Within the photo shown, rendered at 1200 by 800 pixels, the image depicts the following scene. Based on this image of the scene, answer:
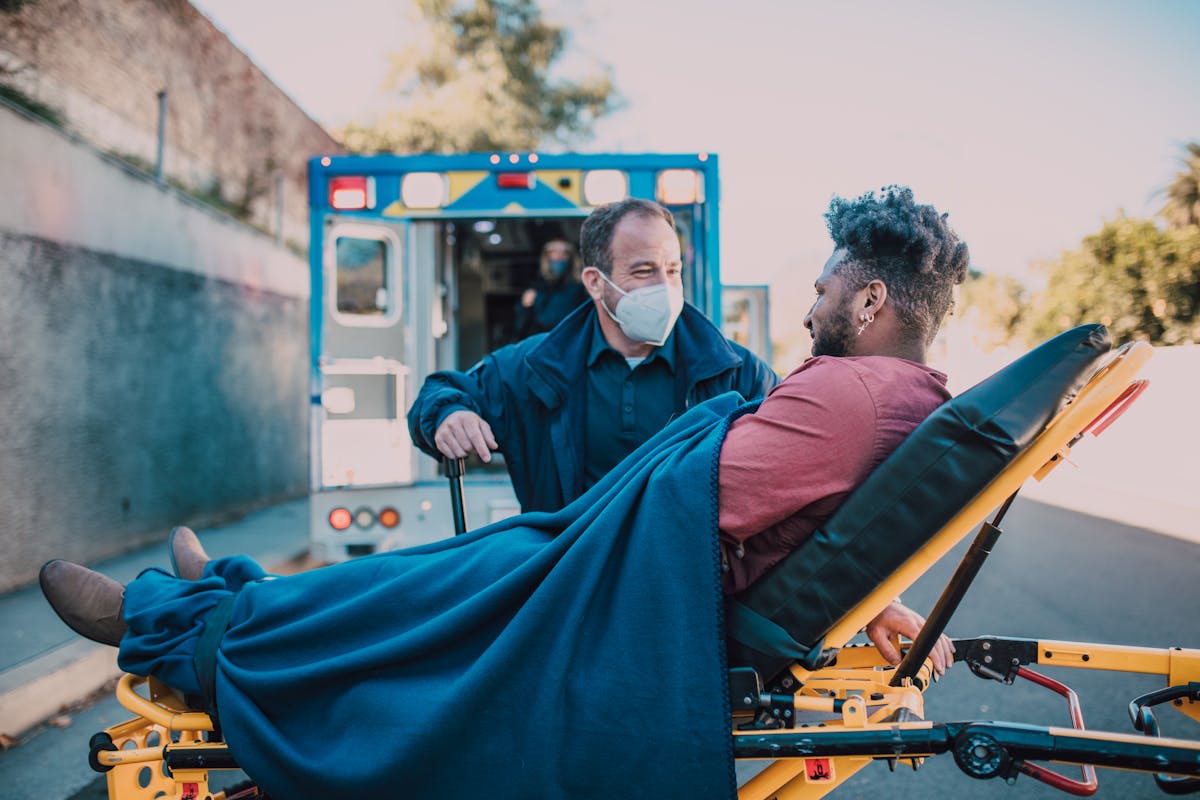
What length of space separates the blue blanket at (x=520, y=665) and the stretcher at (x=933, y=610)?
16 cm

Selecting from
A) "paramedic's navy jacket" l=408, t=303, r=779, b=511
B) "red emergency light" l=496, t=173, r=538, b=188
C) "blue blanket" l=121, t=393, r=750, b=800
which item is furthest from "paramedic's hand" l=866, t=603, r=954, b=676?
"red emergency light" l=496, t=173, r=538, b=188

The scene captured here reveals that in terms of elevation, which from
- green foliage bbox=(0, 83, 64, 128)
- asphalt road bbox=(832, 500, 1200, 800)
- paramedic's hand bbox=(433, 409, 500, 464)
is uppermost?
green foliage bbox=(0, 83, 64, 128)

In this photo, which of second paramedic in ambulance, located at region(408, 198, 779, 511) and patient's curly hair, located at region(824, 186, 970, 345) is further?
second paramedic in ambulance, located at region(408, 198, 779, 511)

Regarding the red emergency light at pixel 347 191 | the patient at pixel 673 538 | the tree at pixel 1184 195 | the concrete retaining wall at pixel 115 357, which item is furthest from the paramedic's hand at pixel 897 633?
the tree at pixel 1184 195

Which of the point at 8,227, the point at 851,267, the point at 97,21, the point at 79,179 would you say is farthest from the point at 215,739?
the point at 97,21

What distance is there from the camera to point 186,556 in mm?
2586

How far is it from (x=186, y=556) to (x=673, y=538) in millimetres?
1568

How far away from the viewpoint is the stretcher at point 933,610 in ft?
5.52

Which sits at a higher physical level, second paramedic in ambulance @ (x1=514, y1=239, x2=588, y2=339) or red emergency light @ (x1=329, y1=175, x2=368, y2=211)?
red emergency light @ (x1=329, y1=175, x2=368, y2=211)

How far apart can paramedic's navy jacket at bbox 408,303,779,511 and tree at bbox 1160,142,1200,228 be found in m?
26.9

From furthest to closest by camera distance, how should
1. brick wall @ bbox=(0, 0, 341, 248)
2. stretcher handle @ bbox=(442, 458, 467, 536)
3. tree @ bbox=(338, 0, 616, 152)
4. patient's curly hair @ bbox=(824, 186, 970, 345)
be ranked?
1. tree @ bbox=(338, 0, 616, 152)
2. brick wall @ bbox=(0, 0, 341, 248)
3. stretcher handle @ bbox=(442, 458, 467, 536)
4. patient's curly hair @ bbox=(824, 186, 970, 345)

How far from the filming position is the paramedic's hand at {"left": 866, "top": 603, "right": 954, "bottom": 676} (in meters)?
2.12

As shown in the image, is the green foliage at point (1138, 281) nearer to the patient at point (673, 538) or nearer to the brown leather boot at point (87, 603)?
the patient at point (673, 538)

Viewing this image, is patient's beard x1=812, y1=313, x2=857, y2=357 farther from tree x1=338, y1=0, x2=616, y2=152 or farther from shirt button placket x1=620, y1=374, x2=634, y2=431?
tree x1=338, y1=0, x2=616, y2=152
